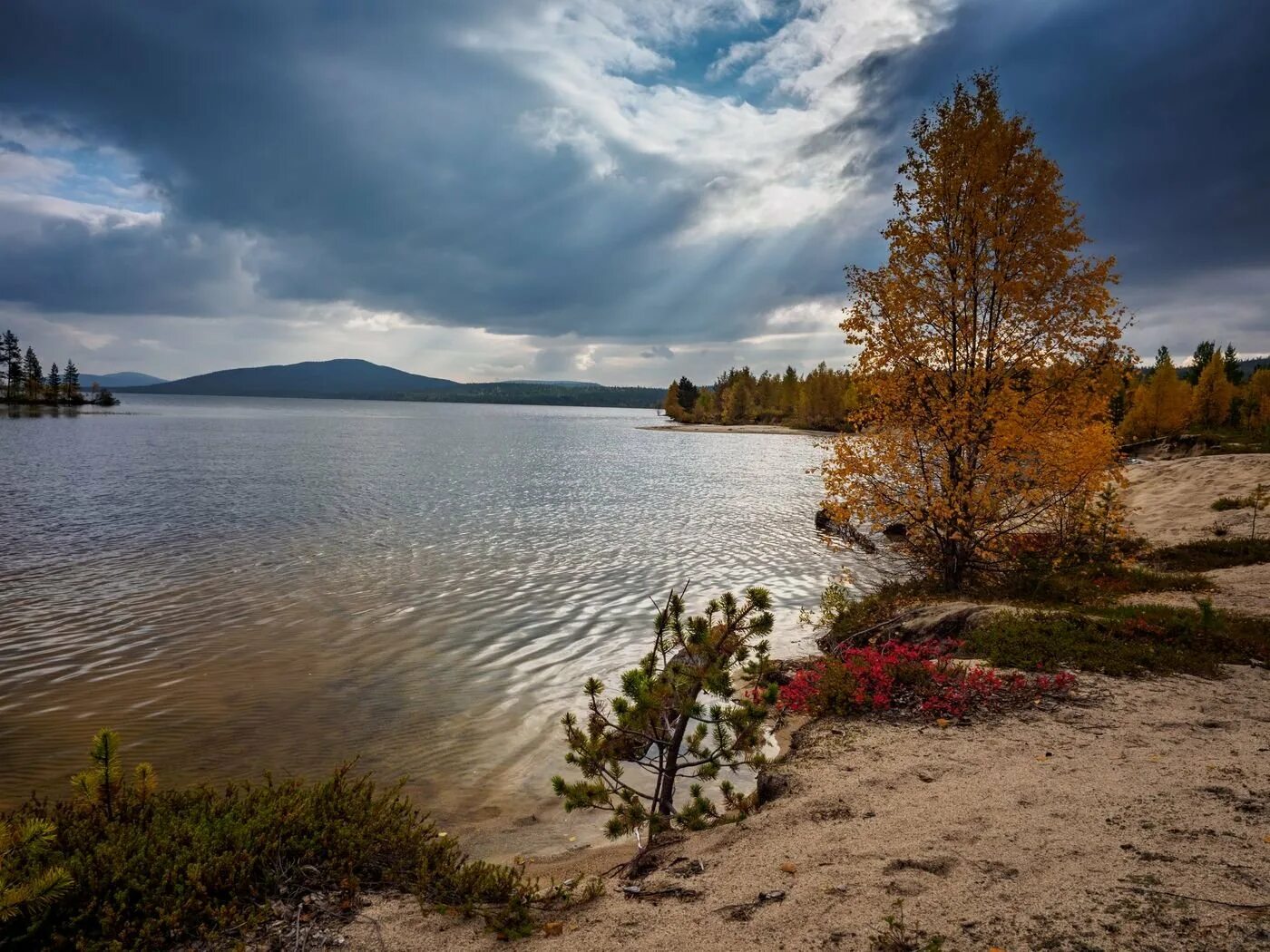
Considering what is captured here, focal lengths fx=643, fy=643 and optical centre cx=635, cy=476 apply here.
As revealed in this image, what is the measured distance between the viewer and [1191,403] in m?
83.2

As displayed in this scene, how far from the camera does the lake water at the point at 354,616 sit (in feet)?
33.0

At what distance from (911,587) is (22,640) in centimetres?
2135

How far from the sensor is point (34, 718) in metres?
10.8

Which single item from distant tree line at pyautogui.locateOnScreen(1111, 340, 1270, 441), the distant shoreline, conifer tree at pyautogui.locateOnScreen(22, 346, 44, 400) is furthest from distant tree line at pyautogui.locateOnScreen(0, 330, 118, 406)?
distant tree line at pyautogui.locateOnScreen(1111, 340, 1270, 441)

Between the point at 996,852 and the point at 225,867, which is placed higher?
the point at 996,852

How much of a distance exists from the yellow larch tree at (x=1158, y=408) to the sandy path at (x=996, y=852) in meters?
86.3

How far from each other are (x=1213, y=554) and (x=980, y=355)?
1105 centimetres

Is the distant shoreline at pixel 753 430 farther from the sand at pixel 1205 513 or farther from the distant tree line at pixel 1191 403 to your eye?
the sand at pixel 1205 513

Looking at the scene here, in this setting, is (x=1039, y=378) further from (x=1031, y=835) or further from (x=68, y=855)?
(x=68, y=855)

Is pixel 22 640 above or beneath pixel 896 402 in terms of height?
beneath

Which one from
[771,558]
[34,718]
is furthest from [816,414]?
[34,718]

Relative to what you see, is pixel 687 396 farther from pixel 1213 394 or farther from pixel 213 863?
pixel 213 863

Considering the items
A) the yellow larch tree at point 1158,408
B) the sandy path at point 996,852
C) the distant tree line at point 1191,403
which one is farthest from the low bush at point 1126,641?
the yellow larch tree at point 1158,408

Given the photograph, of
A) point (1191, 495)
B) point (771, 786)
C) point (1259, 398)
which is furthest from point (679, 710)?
point (1259, 398)
